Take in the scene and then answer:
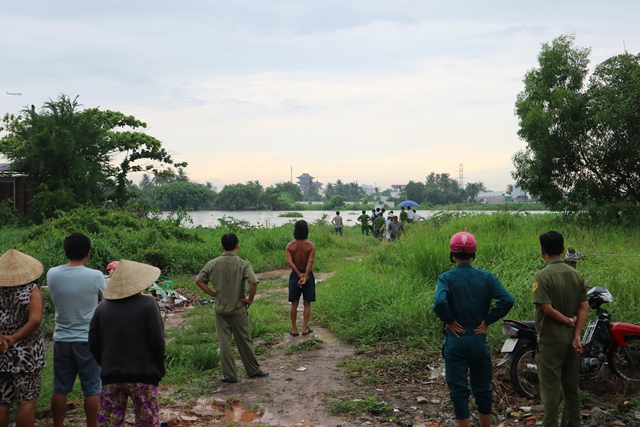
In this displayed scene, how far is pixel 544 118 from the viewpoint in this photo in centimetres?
1433

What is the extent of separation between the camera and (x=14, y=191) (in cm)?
2117

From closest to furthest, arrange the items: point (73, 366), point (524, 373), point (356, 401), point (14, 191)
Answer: point (73, 366), point (356, 401), point (524, 373), point (14, 191)

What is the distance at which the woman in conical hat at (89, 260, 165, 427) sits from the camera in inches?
144

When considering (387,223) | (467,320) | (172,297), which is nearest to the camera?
(467,320)

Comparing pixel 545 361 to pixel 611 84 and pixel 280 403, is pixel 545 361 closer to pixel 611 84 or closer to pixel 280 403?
pixel 280 403

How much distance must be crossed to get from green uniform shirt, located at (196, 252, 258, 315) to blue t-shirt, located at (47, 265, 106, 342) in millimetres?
1905

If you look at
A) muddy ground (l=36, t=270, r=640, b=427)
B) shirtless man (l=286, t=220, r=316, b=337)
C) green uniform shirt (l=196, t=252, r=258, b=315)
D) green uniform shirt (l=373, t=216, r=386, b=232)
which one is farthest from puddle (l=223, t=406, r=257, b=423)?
green uniform shirt (l=373, t=216, r=386, b=232)

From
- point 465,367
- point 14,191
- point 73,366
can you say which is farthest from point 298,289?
point 14,191

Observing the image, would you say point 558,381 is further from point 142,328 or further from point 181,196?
point 181,196

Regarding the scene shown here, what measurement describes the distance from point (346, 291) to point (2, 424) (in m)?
5.77

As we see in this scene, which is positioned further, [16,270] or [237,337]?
[237,337]

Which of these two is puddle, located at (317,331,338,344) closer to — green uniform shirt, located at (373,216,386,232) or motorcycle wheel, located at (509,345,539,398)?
motorcycle wheel, located at (509,345,539,398)

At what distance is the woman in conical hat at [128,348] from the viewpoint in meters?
3.66

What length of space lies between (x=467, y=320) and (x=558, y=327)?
77cm
